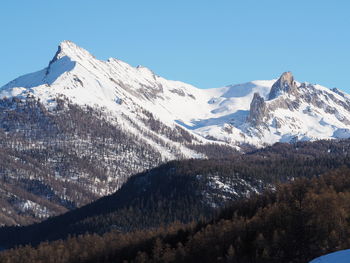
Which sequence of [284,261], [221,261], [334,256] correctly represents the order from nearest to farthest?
[334,256] → [284,261] → [221,261]

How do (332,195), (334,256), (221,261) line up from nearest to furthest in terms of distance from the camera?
(334,256), (221,261), (332,195)

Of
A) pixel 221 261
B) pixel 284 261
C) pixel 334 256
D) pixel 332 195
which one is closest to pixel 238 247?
pixel 221 261

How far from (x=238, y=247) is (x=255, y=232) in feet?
40.1

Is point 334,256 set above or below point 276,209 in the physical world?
Answer: below

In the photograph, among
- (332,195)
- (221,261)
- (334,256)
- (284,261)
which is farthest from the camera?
(332,195)

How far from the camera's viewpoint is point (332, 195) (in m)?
196

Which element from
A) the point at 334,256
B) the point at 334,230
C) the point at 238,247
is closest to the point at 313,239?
the point at 334,230

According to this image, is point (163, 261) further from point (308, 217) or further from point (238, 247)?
point (308, 217)

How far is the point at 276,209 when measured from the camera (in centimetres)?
19975

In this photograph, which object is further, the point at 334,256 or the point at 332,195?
the point at 332,195

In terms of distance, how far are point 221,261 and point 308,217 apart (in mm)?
24156

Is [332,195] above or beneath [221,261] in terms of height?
above

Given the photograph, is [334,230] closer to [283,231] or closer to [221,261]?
[283,231]

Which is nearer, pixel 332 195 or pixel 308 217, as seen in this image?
pixel 308 217
